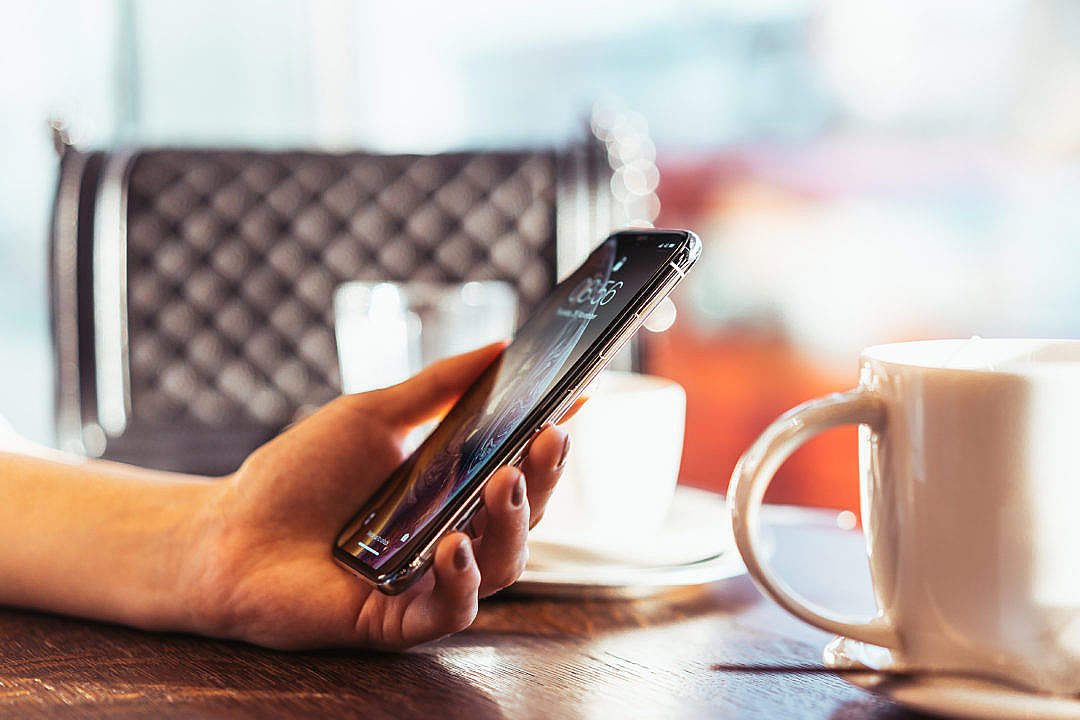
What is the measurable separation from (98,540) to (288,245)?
2.67 feet

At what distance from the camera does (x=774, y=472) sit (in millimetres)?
289

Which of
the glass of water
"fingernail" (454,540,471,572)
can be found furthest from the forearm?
the glass of water

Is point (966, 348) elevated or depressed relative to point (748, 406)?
elevated

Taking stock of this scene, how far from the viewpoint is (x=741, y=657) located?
344mm

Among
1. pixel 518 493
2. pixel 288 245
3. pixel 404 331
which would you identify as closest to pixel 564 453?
pixel 518 493

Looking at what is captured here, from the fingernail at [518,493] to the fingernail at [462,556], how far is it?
0.02 metres

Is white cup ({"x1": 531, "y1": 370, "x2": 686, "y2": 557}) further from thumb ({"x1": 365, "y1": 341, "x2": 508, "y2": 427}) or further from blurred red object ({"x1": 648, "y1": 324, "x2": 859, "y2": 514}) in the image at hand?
blurred red object ({"x1": 648, "y1": 324, "x2": 859, "y2": 514})

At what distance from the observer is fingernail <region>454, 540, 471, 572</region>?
0.31 metres

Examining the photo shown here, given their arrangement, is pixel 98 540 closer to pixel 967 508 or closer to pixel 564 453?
pixel 564 453

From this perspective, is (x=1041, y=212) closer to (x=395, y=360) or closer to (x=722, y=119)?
(x=722, y=119)

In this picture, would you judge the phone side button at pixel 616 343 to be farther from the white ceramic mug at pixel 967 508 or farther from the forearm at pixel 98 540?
the forearm at pixel 98 540

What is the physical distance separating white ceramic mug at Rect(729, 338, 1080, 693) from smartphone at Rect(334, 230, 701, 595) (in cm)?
6

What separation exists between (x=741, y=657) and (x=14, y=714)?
226 mm

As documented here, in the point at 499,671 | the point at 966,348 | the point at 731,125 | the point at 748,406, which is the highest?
the point at 731,125
